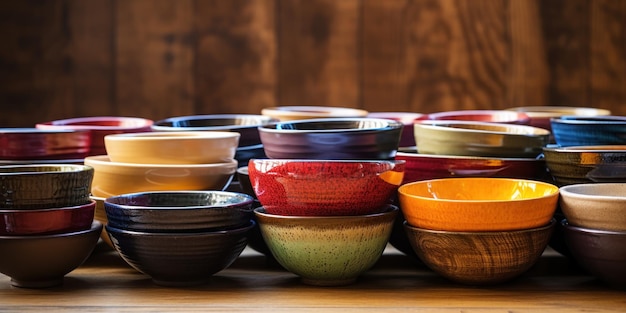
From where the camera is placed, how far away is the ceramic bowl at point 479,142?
1.19 m

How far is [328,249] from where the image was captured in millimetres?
1050

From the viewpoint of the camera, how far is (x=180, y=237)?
40.3 inches

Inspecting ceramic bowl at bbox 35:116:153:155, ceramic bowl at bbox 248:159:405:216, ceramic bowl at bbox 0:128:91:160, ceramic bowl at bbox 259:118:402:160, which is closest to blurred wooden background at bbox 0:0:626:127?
ceramic bowl at bbox 35:116:153:155

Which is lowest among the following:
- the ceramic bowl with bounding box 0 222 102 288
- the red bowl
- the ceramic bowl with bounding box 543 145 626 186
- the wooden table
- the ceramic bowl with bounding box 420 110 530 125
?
the wooden table

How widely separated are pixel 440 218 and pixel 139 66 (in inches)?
50.8

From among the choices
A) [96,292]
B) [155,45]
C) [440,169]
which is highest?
[155,45]

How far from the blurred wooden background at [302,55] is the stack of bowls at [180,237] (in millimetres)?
1114

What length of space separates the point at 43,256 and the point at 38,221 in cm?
4

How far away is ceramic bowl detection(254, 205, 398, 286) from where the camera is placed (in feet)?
3.43

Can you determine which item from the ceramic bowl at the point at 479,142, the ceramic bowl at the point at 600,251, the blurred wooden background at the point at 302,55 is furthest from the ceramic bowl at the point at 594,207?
the blurred wooden background at the point at 302,55

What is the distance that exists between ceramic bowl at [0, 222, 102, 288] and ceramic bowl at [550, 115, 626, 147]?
665 mm

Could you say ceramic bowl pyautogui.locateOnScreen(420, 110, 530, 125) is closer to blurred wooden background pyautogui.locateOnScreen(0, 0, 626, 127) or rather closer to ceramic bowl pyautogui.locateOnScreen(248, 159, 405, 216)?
ceramic bowl pyautogui.locateOnScreen(248, 159, 405, 216)

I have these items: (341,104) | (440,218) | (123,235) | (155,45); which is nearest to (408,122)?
(440,218)

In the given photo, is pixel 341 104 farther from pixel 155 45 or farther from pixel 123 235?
pixel 123 235
